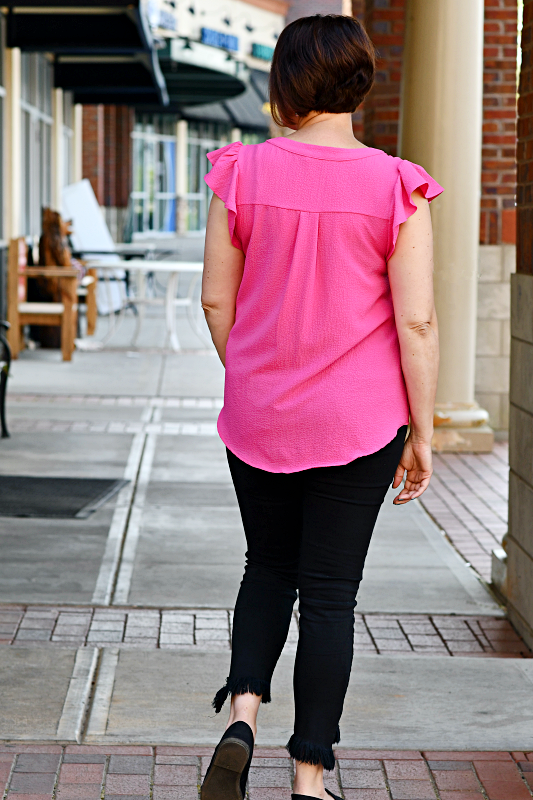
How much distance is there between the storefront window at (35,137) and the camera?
1380cm

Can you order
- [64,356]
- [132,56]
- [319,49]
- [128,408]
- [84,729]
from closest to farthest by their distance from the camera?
[319,49] < [84,729] < [128,408] < [64,356] < [132,56]

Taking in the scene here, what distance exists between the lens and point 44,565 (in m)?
4.78

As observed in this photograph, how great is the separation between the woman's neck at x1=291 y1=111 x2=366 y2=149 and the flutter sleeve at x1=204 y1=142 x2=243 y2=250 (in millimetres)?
144

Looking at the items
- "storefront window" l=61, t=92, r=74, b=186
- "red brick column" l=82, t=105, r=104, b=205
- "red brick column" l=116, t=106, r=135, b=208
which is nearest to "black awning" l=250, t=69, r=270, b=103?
"red brick column" l=116, t=106, r=135, b=208

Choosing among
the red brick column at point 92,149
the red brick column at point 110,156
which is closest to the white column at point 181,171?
the red brick column at point 110,156

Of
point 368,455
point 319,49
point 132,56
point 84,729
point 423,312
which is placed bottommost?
point 84,729

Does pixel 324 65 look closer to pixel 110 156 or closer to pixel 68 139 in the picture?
pixel 68 139

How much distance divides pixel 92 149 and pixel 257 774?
62.7 feet

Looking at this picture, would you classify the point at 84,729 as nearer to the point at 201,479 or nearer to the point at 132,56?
the point at 201,479

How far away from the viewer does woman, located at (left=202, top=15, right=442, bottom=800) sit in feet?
7.69

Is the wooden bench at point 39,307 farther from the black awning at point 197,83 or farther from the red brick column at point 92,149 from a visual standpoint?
the red brick column at point 92,149

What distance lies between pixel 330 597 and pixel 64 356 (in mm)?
9371

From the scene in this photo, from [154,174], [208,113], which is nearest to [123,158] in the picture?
[154,174]

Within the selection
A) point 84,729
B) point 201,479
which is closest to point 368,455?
point 84,729
